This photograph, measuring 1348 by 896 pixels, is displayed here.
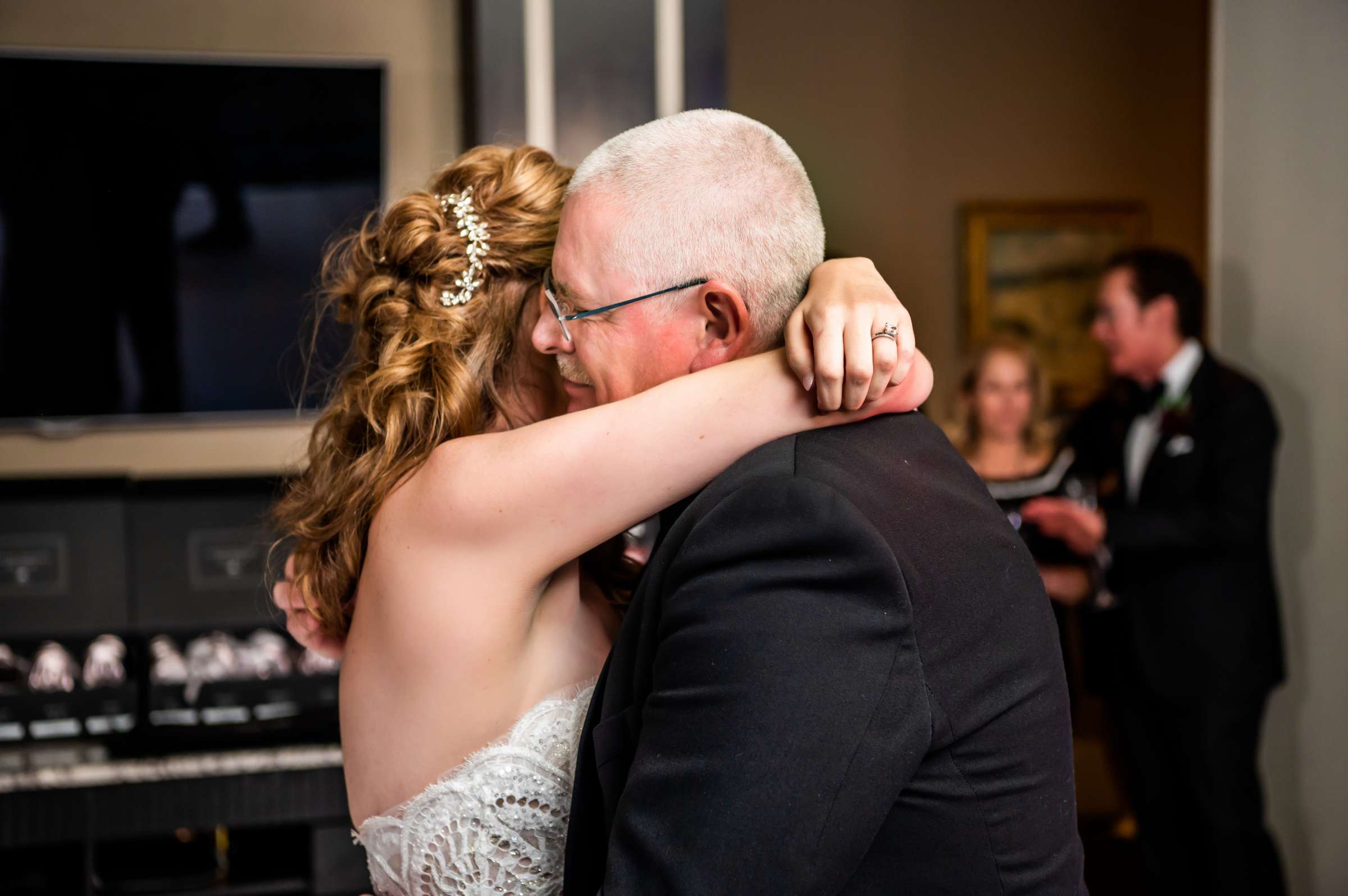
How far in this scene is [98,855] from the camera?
3.04 m

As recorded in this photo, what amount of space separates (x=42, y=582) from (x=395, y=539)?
83.9 inches

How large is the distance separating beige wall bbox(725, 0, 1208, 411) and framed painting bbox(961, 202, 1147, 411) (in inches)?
3.1

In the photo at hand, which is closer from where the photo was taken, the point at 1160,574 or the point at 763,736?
the point at 763,736

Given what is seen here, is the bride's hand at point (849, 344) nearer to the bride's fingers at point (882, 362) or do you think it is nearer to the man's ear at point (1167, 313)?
the bride's fingers at point (882, 362)

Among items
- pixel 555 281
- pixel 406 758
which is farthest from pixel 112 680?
pixel 555 281

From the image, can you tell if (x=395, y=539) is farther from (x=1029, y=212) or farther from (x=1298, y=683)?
(x=1029, y=212)

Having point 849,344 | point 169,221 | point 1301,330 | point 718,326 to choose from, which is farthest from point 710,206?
point 1301,330

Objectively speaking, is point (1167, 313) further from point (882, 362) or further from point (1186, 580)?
point (882, 362)

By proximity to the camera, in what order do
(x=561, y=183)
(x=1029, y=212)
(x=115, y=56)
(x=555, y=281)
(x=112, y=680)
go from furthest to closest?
(x=1029, y=212)
(x=115, y=56)
(x=112, y=680)
(x=561, y=183)
(x=555, y=281)

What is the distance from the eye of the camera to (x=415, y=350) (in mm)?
1381

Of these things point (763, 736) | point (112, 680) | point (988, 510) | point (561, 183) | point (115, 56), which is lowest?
point (112, 680)

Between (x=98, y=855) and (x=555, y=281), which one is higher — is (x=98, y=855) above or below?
below

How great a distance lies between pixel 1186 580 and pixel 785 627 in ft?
9.58

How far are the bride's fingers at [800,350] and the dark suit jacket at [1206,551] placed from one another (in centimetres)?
258
